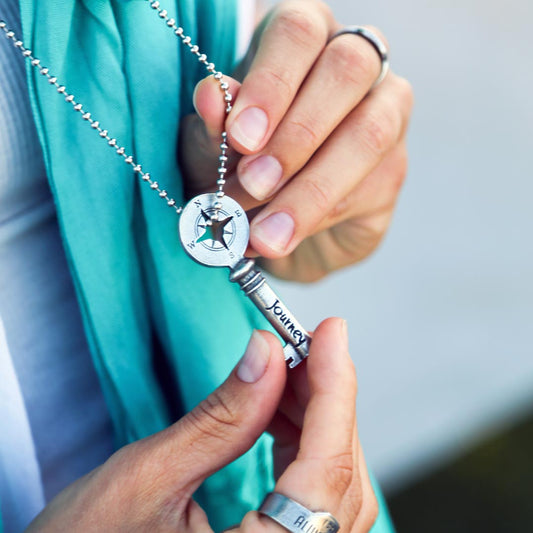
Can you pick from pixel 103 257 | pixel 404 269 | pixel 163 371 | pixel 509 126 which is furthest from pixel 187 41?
pixel 509 126

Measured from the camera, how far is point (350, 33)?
2.22 feet

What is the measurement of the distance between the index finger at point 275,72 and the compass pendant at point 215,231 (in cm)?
6

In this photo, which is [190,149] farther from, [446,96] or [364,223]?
[446,96]

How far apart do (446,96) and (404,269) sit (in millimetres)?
477

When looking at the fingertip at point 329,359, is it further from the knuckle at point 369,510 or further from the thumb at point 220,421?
the knuckle at point 369,510

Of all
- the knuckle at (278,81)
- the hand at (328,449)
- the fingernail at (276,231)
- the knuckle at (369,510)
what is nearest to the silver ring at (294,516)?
the hand at (328,449)

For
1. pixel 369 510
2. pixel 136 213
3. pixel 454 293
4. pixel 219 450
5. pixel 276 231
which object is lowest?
pixel 454 293

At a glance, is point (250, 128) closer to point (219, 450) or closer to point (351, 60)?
point (351, 60)

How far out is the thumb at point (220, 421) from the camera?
53 cm

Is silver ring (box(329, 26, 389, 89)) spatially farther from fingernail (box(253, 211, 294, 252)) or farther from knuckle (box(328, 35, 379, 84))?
fingernail (box(253, 211, 294, 252))

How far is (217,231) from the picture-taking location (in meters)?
0.60

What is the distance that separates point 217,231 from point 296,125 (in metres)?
0.12

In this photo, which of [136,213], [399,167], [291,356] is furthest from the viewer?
[399,167]

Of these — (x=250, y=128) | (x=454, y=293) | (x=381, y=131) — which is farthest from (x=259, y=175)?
(x=454, y=293)
